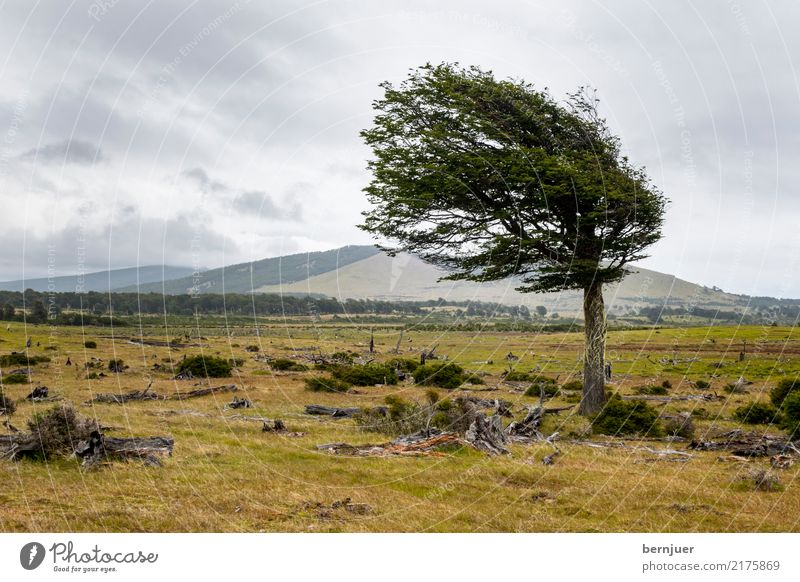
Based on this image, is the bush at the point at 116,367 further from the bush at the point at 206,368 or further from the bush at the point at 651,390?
the bush at the point at 651,390

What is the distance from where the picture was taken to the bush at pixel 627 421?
22.3 m

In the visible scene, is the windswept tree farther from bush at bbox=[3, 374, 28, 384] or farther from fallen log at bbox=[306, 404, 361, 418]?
bush at bbox=[3, 374, 28, 384]

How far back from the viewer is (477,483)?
13578mm

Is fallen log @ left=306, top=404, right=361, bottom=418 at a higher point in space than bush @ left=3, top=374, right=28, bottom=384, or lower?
lower

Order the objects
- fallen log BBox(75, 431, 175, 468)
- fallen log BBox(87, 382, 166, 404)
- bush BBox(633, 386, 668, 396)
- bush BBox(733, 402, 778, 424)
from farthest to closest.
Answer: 1. bush BBox(633, 386, 668, 396)
2. fallen log BBox(87, 382, 166, 404)
3. bush BBox(733, 402, 778, 424)
4. fallen log BBox(75, 431, 175, 468)

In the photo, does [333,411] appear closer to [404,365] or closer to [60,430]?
[60,430]

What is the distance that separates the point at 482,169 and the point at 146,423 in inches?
690

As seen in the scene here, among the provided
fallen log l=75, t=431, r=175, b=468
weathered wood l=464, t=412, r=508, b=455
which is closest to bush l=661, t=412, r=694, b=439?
weathered wood l=464, t=412, r=508, b=455

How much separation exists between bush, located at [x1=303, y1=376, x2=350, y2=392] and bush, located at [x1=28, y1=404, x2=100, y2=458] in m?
20.6

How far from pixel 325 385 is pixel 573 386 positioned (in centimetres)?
1822

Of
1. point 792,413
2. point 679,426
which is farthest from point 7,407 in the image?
point 792,413

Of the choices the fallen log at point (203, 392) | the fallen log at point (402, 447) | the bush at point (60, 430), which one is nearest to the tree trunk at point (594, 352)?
the fallen log at point (402, 447)

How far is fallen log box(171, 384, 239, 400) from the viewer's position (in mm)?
31323

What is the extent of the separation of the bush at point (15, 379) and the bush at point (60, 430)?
24.9 metres
